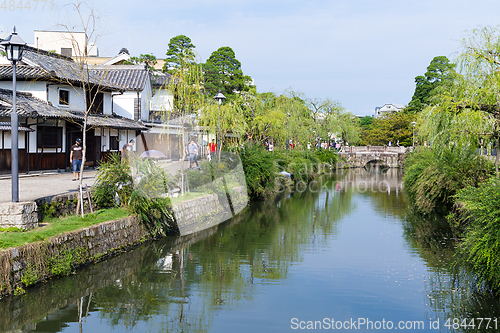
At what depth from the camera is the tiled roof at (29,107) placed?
57.6 ft

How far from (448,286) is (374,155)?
50436mm

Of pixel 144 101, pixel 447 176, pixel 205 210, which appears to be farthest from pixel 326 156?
pixel 205 210

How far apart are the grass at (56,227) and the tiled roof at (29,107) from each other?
607 cm

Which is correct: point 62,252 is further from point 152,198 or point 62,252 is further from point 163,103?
point 163,103

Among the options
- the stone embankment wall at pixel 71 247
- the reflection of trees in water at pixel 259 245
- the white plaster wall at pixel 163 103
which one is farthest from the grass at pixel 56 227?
the white plaster wall at pixel 163 103

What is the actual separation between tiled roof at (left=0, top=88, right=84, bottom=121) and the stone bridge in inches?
1656

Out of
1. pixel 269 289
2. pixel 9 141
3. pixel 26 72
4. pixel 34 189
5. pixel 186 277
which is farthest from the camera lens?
pixel 26 72

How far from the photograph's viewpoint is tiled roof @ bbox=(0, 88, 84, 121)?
1757cm

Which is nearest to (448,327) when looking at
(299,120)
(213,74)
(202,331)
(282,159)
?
(202,331)

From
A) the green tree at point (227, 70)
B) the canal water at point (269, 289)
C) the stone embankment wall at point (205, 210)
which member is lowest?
the canal water at point (269, 289)

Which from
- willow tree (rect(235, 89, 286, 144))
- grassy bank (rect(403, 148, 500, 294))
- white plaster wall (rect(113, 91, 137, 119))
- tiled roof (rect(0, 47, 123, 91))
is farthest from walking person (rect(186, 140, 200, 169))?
white plaster wall (rect(113, 91, 137, 119))

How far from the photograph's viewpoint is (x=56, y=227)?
9.71 metres

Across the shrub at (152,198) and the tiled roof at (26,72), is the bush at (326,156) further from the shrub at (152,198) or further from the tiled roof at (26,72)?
the shrub at (152,198)

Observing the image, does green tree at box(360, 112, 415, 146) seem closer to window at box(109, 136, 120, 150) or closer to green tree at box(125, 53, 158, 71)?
green tree at box(125, 53, 158, 71)
